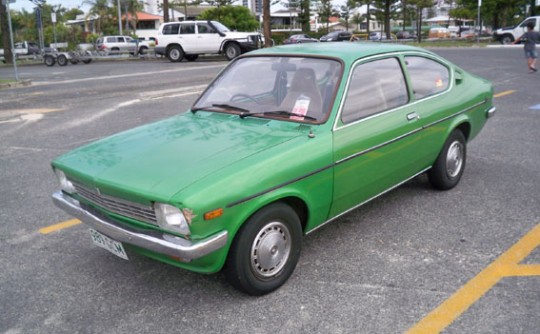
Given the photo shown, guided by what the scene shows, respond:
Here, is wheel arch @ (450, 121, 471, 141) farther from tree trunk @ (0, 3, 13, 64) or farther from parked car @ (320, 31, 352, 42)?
parked car @ (320, 31, 352, 42)

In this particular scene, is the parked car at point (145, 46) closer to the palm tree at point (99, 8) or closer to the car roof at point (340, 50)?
the palm tree at point (99, 8)

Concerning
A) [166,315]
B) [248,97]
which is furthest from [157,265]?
[248,97]

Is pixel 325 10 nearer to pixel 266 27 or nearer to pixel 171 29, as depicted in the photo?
pixel 266 27

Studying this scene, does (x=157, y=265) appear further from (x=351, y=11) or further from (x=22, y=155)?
(x=351, y=11)

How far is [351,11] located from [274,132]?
71858 mm

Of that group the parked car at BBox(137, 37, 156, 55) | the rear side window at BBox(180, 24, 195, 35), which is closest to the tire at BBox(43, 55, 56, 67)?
the parked car at BBox(137, 37, 156, 55)

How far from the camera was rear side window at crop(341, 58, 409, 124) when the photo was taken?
3.87 m

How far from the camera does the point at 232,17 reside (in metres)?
51.4

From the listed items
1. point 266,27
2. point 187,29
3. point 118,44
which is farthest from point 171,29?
point 118,44

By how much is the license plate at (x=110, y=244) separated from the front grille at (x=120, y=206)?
0.74ft

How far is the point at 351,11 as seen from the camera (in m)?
71.2

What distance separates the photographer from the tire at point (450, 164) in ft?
16.1

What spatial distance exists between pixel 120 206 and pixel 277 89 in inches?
65.5

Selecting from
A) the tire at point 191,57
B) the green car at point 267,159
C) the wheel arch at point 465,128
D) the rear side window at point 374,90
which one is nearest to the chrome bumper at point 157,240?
the green car at point 267,159
